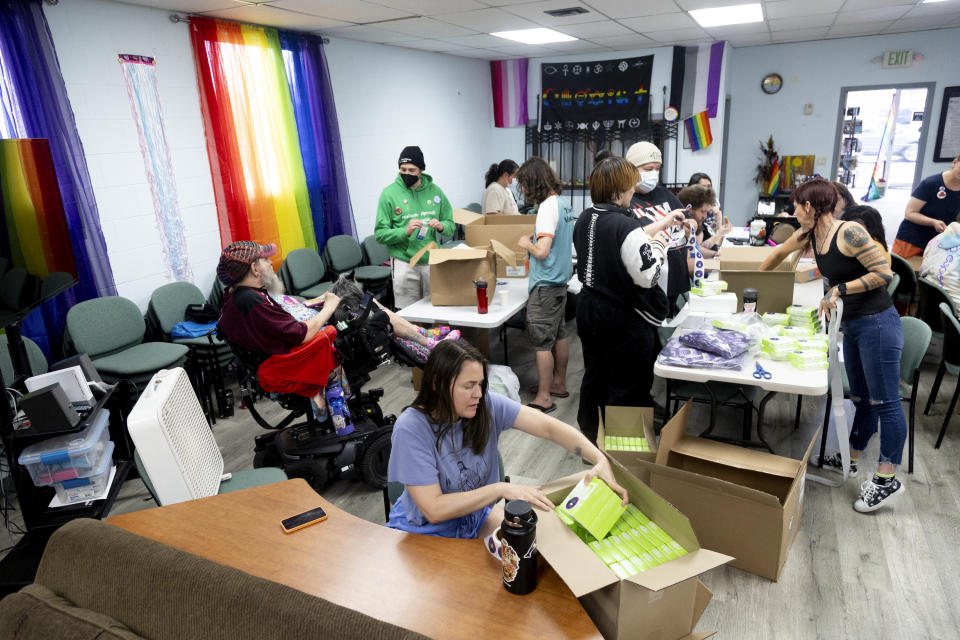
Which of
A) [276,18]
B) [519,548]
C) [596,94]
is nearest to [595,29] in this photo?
[596,94]

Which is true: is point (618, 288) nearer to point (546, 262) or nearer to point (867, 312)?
point (546, 262)

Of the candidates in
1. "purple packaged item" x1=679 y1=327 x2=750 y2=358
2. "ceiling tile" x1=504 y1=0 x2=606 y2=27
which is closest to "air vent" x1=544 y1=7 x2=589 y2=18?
"ceiling tile" x1=504 y1=0 x2=606 y2=27

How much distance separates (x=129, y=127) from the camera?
395 centimetres

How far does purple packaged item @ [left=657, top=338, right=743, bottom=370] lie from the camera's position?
8.55 ft

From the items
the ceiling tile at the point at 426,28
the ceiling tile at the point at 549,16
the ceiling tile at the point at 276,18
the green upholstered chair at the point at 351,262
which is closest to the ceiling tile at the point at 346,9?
the ceiling tile at the point at 276,18

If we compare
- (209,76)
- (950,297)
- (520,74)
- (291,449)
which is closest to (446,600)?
(291,449)

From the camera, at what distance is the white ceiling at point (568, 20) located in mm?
4219

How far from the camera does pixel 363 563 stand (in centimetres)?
150

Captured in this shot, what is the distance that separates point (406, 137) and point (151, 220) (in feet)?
10.4

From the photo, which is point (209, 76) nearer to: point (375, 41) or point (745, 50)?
point (375, 41)

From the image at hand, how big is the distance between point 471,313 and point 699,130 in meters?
5.04

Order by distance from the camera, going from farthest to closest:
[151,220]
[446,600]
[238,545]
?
[151,220] < [238,545] < [446,600]

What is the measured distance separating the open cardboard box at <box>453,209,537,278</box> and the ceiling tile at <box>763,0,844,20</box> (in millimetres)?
2664

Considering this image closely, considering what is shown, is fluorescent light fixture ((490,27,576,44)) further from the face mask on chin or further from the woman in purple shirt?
the woman in purple shirt
